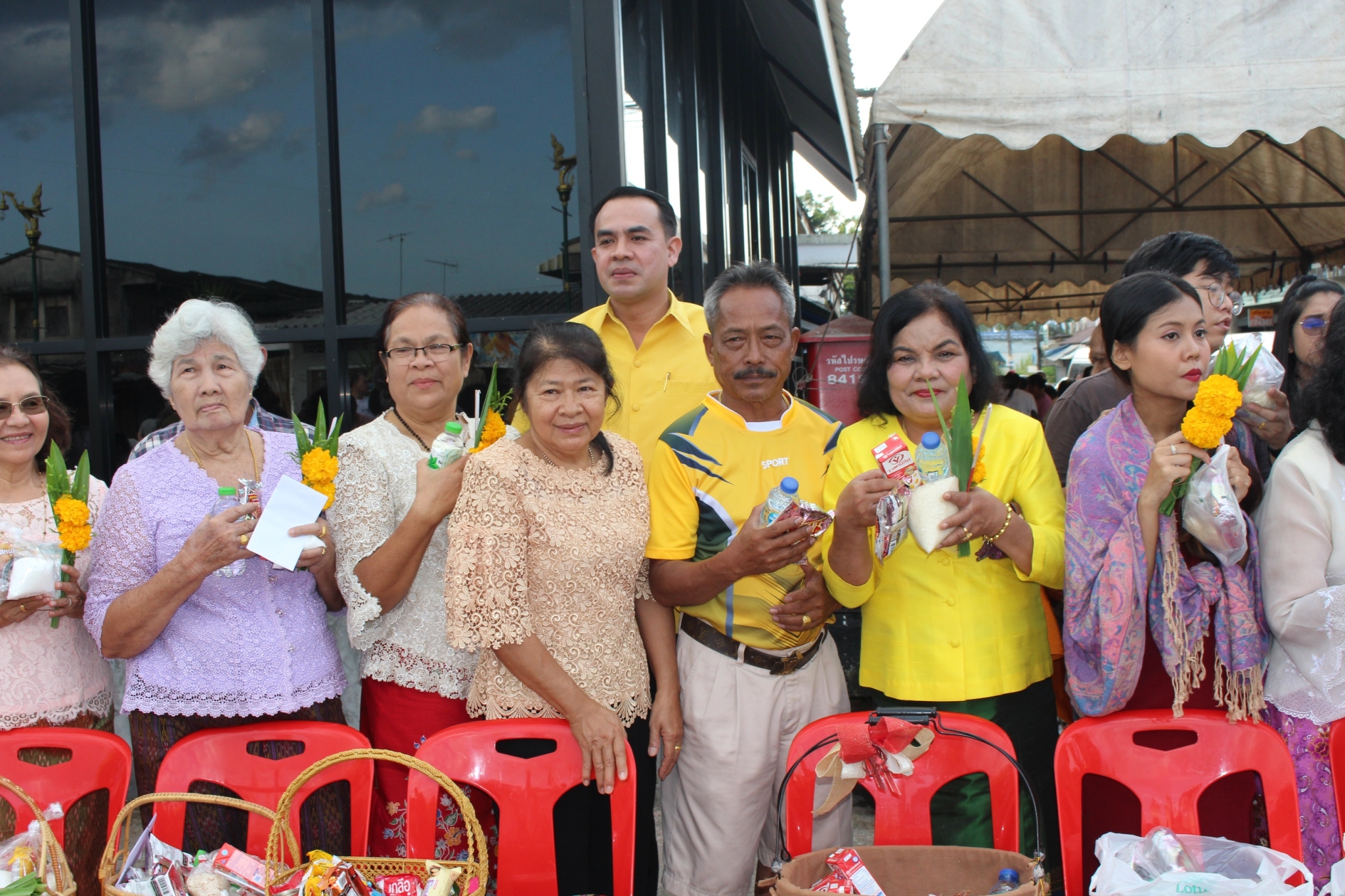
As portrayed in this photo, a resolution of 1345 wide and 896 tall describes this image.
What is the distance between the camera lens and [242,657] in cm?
232

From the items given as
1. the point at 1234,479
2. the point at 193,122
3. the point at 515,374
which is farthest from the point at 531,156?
the point at 1234,479

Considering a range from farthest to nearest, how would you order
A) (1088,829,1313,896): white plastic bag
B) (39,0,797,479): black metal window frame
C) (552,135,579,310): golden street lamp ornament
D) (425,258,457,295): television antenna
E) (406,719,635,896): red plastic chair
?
(425,258,457,295): television antenna, (552,135,579,310): golden street lamp ornament, (39,0,797,479): black metal window frame, (406,719,635,896): red plastic chair, (1088,829,1313,896): white plastic bag

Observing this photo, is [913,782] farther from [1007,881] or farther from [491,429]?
[491,429]

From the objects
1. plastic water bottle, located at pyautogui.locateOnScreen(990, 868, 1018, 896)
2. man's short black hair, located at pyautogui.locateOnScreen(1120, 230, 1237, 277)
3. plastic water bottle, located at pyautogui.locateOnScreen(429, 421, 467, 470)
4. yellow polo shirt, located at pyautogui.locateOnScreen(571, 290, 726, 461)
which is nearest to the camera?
plastic water bottle, located at pyautogui.locateOnScreen(990, 868, 1018, 896)

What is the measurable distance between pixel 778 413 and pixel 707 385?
0.51 metres

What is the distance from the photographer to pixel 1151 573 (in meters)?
2.13

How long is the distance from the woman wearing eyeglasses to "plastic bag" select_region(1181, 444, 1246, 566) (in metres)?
0.77

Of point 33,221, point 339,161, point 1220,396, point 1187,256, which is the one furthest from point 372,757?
Result: point 33,221

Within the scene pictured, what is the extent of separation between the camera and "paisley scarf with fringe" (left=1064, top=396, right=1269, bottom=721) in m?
2.08

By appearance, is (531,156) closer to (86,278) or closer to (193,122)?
(193,122)

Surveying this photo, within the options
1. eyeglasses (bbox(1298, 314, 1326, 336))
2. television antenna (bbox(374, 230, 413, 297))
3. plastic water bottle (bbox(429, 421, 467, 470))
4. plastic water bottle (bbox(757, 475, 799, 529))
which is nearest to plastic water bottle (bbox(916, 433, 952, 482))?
plastic water bottle (bbox(757, 475, 799, 529))

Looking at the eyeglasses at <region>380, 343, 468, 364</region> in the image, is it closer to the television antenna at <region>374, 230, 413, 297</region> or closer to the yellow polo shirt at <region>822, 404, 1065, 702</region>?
the yellow polo shirt at <region>822, 404, 1065, 702</region>

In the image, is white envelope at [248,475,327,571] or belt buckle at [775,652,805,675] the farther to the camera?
belt buckle at [775,652,805,675]

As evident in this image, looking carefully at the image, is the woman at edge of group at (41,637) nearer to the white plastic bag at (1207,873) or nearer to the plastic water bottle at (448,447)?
the plastic water bottle at (448,447)
